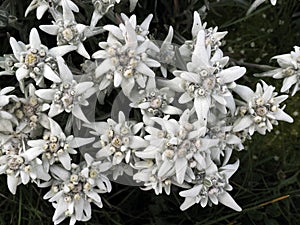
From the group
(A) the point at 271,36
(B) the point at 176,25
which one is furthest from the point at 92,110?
(A) the point at 271,36

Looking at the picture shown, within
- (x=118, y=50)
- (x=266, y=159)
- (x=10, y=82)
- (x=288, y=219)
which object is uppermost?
(x=118, y=50)

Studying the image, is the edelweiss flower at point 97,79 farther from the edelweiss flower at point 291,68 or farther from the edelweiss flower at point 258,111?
the edelweiss flower at point 291,68

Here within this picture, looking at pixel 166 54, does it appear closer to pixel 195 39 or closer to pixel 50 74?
pixel 195 39

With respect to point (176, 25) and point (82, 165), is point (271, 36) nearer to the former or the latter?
point (176, 25)

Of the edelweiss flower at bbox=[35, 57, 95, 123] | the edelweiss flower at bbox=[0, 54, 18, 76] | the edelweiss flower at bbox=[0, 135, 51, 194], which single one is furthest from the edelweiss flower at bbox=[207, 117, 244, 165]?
the edelweiss flower at bbox=[0, 54, 18, 76]

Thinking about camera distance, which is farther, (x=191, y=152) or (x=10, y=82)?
(x=10, y=82)

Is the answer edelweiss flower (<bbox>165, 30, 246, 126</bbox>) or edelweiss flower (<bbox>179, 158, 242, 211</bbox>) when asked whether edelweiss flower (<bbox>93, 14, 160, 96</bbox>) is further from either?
edelweiss flower (<bbox>179, 158, 242, 211</bbox>)

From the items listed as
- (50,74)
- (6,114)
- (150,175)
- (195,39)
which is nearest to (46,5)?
(50,74)
